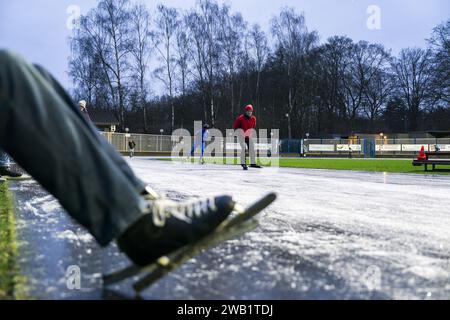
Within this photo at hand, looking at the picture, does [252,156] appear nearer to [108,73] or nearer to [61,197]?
[61,197]

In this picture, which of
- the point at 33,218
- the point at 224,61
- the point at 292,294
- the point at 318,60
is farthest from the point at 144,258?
the point at 318,60

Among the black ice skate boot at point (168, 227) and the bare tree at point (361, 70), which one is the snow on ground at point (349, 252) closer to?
the black ice skate boot at point (168, 227)

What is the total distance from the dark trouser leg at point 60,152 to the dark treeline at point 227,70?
3950 cm

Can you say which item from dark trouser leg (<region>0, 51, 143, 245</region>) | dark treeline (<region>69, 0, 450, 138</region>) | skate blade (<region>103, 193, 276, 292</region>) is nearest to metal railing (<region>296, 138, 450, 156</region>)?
dark treeline (<region>69, 0, 450, 138</region>)

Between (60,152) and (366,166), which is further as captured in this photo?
(366,166)

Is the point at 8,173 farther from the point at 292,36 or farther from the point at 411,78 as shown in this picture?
the point at 411,78

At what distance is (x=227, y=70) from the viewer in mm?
43938

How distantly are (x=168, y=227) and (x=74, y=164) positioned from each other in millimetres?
370

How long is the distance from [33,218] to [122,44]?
3802 cm

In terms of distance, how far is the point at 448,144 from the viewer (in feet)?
128

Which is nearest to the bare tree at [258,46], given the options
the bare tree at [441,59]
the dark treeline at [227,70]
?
the dark treeline at [227,70]

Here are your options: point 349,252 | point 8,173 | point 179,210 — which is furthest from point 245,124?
point 179,210

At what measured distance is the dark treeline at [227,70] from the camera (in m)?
39.9

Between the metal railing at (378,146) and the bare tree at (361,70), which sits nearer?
the metal railing at (378,146)
